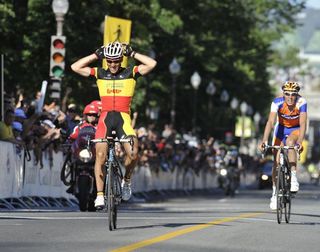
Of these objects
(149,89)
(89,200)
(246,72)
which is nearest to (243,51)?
(246,72)

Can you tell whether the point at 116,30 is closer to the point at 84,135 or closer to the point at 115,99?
the point at 84,135

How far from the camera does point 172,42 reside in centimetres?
5416

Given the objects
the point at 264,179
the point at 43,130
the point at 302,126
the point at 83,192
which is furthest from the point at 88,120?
the point at 264,179

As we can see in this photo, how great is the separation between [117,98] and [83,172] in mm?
5472

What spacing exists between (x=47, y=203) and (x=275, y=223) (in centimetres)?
855

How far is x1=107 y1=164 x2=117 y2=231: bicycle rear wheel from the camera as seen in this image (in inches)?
607

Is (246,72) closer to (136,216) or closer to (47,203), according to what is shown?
(47,203)

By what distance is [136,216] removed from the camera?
1952 cm

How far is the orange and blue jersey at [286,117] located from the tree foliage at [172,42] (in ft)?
54.5

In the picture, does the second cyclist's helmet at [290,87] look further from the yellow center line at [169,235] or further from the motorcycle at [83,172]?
the motorcycle at [83,172]

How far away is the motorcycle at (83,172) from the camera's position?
21.6 metres

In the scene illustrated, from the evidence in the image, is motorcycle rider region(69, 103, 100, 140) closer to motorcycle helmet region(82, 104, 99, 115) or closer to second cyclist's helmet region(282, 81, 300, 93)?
motorcycle helmet region(82, 104, 99, 115)

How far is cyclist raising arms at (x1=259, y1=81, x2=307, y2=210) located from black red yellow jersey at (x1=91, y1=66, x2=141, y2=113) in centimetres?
282

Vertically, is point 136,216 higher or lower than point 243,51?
lower
